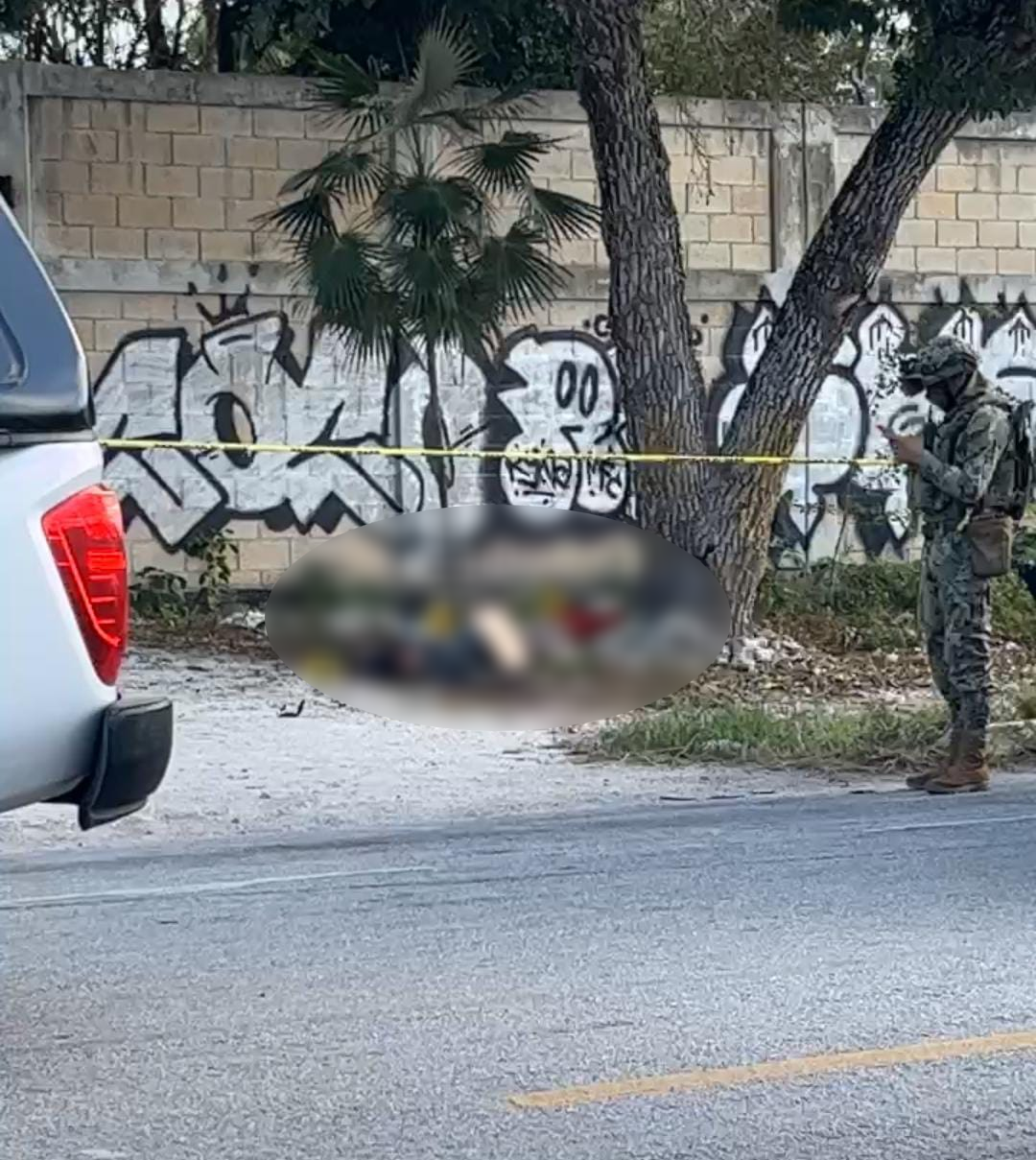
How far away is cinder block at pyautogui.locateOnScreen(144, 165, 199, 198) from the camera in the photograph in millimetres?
15148

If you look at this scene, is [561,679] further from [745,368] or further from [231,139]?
[745,368]

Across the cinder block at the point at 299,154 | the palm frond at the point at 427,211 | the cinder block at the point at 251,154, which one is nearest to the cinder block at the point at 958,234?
the palm frond at the point at 427,211

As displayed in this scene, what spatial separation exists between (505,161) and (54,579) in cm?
1045

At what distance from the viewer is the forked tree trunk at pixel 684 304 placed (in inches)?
511

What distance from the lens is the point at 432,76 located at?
46.6 ft

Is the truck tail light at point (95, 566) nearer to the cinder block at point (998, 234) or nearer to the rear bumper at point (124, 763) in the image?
the rear bumper at point (124, 763)

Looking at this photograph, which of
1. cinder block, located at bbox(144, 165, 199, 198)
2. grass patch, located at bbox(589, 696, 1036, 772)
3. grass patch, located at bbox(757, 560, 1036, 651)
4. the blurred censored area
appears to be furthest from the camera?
cinder block, located at bbox(144, 165, 199, 198)

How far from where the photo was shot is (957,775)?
9438mm

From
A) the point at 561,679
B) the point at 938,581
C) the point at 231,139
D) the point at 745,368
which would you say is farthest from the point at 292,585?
the point at 745,368

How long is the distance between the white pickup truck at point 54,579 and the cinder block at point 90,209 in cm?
1067

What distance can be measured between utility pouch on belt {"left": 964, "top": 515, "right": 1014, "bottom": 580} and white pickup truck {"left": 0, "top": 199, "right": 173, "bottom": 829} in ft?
17.8

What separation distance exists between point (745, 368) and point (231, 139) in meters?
4.40

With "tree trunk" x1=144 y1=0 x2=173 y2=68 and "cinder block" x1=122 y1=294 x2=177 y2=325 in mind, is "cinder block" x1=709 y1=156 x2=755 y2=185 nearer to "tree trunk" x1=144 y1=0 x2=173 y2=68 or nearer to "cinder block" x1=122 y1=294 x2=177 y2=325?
"cinder block" x1=122 y1=294 x2=177 y2=325

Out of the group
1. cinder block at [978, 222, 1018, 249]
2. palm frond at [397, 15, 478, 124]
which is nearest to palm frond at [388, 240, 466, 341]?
palm frond at [397, 15, 478, 124]
